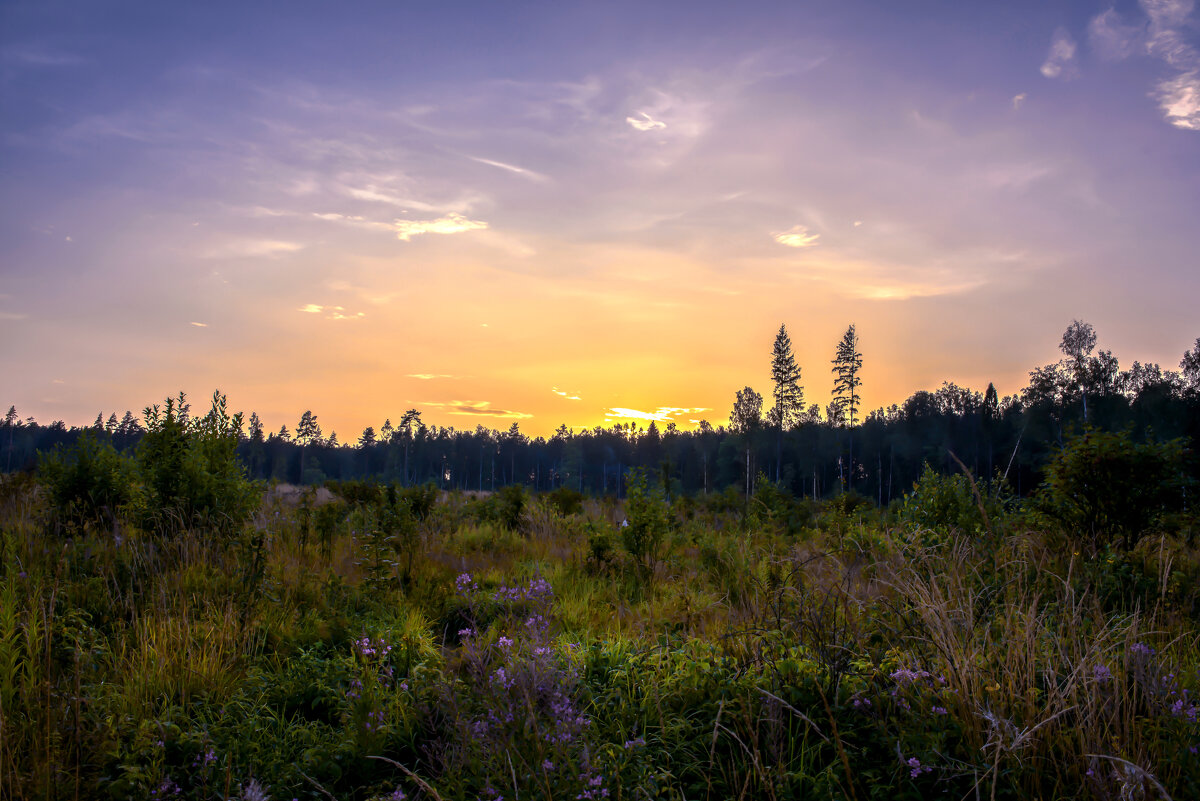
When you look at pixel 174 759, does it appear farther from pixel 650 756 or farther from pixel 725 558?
pixel 725 558

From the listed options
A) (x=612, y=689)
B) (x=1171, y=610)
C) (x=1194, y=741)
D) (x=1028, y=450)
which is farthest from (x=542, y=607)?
(x=1028, y=450)

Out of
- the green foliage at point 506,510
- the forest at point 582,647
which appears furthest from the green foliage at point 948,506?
the green foliage at point 506,510

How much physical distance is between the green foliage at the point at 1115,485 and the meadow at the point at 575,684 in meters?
0.62

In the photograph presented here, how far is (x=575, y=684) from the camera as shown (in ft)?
11.0

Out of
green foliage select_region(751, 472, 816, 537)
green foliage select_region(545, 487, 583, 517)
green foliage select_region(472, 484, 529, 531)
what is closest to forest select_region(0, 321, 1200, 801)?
green foliage select_region(472, 484, 529, 531)

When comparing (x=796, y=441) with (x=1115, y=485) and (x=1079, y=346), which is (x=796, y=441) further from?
(x=1115, y=485)

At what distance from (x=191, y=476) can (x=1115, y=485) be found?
10.9 metres

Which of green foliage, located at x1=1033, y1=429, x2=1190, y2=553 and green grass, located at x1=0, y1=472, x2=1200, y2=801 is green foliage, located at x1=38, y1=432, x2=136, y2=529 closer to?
green grass, located at x1=0, y1=472, x2=1200, y2=801

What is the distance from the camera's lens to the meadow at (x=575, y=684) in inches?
106

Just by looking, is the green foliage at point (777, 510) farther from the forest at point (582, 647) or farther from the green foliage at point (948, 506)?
the green foliage at point (948, 506)

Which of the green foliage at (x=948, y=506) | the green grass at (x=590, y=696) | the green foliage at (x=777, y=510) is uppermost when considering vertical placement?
the green foliage at (x=948, y=506)

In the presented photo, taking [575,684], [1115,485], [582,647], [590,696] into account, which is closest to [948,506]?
[1115,485]

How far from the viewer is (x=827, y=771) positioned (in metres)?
2.72

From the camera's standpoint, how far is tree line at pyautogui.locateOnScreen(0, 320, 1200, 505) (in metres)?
41.6
